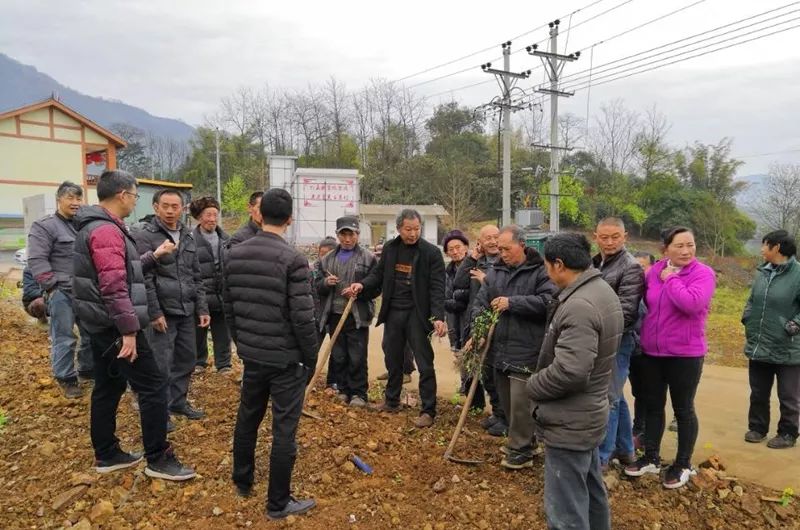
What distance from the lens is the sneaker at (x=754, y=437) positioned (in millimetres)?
4730

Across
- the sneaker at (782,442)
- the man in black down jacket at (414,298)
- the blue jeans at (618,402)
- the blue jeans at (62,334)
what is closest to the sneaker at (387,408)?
the man in black down jacket at (414,298)

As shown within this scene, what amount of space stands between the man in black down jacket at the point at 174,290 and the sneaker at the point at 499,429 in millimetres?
2517

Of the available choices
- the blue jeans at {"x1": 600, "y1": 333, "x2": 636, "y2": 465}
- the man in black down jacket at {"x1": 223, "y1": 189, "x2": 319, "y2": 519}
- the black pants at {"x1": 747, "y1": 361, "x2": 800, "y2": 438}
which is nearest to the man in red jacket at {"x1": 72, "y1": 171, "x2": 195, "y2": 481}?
the man in black down jacket at {"x1": 223, "y1": 189, "x2": 319, "y2": 519}

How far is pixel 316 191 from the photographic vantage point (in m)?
24.2

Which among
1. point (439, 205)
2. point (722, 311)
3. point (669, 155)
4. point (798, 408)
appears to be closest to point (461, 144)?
point (439, 205)

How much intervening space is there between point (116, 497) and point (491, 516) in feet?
7.65

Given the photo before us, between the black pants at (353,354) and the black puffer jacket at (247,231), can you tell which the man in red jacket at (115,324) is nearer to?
the black puffer jacket at (247,231)

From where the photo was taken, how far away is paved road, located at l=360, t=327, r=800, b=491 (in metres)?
4.17

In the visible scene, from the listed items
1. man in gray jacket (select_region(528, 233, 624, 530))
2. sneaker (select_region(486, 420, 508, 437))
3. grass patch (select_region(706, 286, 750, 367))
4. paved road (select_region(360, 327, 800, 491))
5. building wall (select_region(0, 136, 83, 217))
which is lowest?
grass patch (select_region(706, 286, 750, 367))

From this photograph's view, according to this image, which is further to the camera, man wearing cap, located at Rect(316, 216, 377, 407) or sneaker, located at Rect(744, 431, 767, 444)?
man wearing cap, located at Rect(316, 216, 377, 407)

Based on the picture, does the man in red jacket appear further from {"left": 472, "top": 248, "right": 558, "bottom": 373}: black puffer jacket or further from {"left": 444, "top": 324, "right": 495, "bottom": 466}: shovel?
{"left": 472, "top": 248, "right": 558, "bottom": 373}: black puffer jacket

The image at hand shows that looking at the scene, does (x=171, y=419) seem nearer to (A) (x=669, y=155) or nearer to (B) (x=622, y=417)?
(B) (x=622, y=417)

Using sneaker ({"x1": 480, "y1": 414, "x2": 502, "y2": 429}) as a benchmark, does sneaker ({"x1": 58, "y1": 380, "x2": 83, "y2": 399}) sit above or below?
above

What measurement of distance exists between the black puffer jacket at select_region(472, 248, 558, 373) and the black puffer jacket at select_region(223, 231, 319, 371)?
1.67 meters
